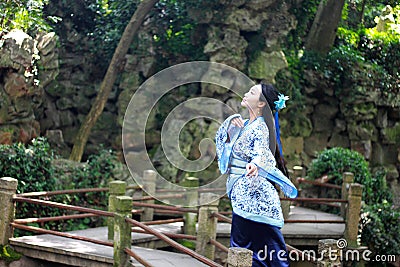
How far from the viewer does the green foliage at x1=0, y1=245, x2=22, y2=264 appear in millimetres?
7656

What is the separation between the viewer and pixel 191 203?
9438mm

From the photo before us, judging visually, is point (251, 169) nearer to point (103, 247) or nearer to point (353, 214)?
point (103, 247)

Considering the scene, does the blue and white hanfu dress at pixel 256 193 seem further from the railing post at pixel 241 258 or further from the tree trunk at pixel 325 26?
the tree trunk at pixel 325 26

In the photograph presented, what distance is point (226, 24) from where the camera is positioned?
12.6 m

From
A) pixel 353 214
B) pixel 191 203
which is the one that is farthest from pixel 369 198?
pixel 191 203

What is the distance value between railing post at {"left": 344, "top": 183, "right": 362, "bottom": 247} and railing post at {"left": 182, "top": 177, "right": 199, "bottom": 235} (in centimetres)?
234

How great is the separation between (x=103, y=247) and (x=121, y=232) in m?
1.04

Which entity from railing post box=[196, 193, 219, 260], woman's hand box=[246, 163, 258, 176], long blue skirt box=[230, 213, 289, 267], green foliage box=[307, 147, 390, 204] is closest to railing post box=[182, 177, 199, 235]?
railing post box=[196, 193, 219, 260]

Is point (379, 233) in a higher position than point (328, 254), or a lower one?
lower

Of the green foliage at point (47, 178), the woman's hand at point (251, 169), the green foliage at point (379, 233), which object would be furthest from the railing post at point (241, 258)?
the green foliage at point (379, 233)

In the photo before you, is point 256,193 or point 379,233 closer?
point 256,193

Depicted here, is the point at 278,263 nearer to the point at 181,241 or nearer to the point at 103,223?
the point at 181,241

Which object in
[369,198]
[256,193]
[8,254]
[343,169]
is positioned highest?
[343,169]

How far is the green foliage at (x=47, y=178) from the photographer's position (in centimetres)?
919
